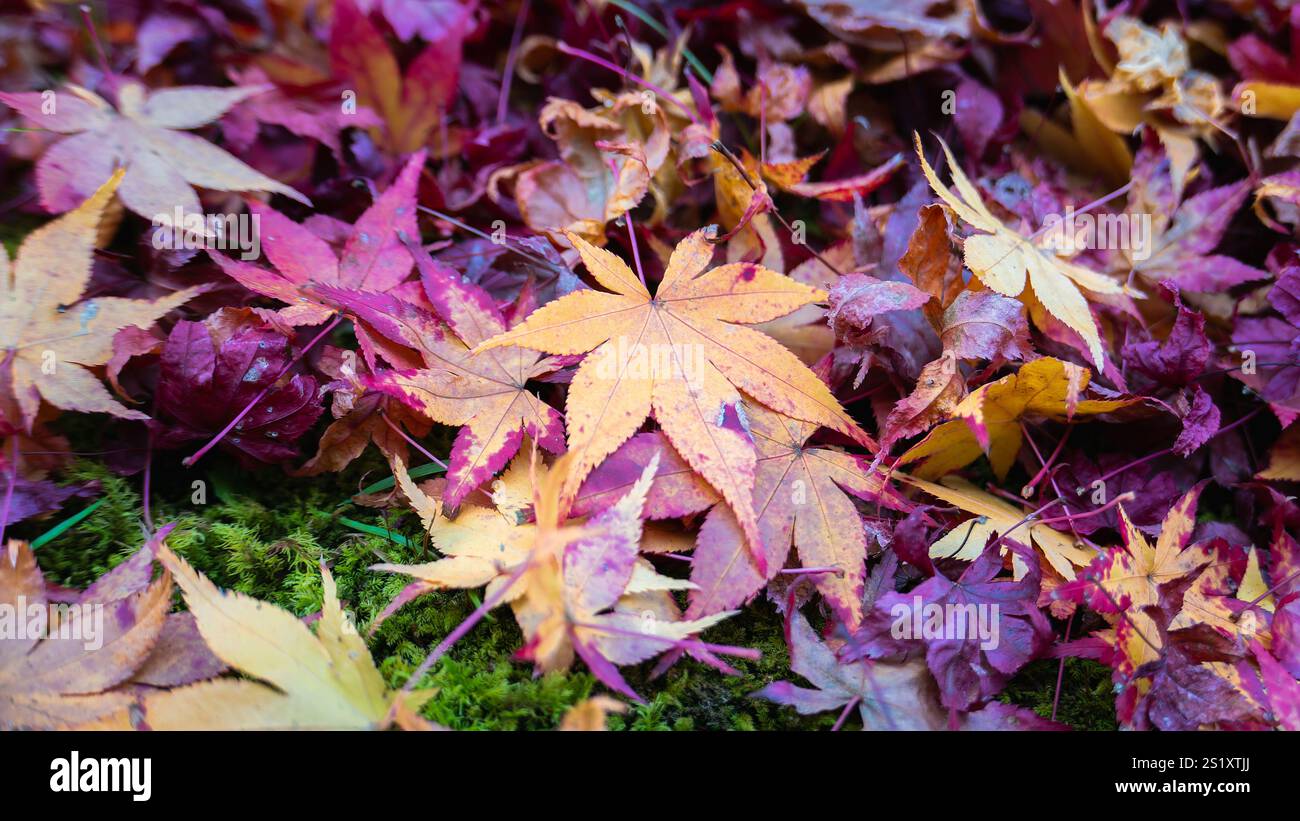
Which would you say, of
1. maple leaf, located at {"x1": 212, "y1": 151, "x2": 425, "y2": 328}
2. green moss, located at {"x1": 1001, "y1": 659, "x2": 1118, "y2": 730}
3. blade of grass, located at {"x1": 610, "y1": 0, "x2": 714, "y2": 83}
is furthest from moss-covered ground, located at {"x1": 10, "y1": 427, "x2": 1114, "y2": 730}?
blade of grass, located at {"x1": 610, "y1": 0, "x2": 714, "y2": 83}

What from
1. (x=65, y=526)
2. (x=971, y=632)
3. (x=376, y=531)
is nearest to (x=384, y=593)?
(x=376, y=531)

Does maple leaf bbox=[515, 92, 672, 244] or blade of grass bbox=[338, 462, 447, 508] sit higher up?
maple leaf bbox=[515, 92, 672, 244]

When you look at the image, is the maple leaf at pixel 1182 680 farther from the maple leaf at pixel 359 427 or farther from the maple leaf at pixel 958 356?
the maple leaf at pixel 359 427

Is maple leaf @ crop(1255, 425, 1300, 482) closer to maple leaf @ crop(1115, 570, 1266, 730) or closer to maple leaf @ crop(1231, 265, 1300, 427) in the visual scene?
maple leaf @ crop(1231, 265, 1300, 427)

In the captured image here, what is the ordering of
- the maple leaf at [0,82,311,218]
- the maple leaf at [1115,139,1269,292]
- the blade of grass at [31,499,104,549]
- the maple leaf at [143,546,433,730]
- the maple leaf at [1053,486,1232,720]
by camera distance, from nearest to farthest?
the maple leaf at [143,546,433,730], the maple leaf at [1053,486,1232,720], the blade of grass at [31,499,104,549], the maple leaf at [0,82,311,218], the maple leaf at [1115,139,1269,292]

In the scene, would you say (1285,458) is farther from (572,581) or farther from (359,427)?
(359,427)

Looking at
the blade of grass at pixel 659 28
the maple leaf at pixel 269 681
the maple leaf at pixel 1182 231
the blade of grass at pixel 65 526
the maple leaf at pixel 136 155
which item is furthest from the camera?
the blade of grass at pixel 659 28

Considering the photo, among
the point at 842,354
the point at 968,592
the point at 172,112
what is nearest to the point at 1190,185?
the point at 842,354

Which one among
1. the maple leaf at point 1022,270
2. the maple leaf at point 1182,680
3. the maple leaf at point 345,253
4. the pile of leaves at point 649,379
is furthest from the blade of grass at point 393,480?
the maple leaf at point 1182,680
